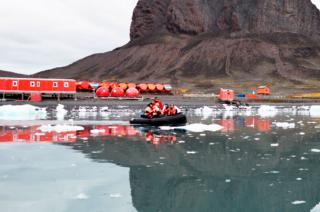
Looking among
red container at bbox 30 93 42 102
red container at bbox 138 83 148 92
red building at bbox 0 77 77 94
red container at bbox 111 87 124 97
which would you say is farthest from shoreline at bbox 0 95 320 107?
red container at bbox 138 83 148 92

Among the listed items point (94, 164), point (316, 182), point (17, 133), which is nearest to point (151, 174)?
point (94, 164)

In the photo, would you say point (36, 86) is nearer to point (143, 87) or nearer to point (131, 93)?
point (131, 93)

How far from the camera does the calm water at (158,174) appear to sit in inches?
438

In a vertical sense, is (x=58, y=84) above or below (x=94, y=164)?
above

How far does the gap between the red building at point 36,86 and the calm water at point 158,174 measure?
161 feet

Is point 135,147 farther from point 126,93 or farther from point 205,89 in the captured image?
point 205,89

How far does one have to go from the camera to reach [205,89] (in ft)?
436

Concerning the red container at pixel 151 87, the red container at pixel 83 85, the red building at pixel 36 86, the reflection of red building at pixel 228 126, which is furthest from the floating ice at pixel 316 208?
the red container at pixel 151 87

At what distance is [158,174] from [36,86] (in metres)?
62.4

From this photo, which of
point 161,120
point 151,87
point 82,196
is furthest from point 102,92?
point 82,196

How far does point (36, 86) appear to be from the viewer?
238ft

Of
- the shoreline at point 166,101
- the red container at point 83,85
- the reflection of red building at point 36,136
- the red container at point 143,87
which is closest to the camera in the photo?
the reflection of red building at point 36,136

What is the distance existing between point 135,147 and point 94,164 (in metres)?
5.23

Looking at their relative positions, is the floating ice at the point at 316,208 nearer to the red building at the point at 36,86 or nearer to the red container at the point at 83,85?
the red building at the point at 36,86
